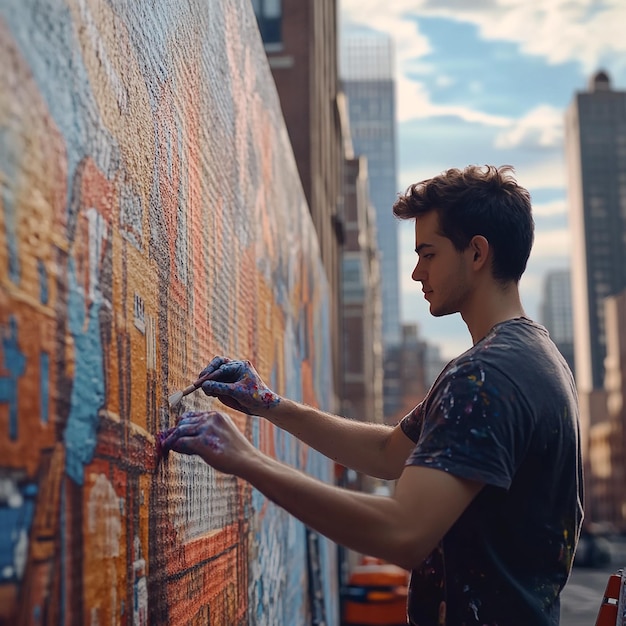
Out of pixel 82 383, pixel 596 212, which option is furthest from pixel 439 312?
pixel 596 212

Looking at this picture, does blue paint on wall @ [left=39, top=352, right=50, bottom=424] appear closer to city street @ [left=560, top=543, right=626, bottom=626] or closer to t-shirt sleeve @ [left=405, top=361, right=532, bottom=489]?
t-shirt sleeve @ [left=405, top=361, right=532, bottom=489]

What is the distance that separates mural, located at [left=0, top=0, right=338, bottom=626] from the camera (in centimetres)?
162

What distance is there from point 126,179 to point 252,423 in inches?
101

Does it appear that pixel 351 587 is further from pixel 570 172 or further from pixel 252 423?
pixel 570 172

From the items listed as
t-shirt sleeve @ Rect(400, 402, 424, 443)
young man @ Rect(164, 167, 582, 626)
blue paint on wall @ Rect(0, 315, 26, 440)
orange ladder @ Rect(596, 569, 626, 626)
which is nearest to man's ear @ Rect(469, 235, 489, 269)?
young man @ Rect(164, 167, 582, 626)

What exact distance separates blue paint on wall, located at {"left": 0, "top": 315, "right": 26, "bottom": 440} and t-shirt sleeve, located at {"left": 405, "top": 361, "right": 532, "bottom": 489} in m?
0.99

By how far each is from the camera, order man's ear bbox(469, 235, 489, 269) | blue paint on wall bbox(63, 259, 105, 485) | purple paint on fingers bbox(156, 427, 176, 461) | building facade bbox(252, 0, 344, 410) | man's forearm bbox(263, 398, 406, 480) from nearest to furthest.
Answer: blue paint on wall bbox(63, 259, 105, 485)
purple paint on fingers bbox(156, 427, 176, 461)
man's ear bbox(469, 235, 489, 269)
man's forearm bbox(263, 398, 406, 480)
building facade bbox(252, 0, 344, 410)

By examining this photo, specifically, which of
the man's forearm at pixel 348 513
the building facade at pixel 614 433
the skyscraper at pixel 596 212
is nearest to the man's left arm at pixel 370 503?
the man's forearm at pixel 348 513

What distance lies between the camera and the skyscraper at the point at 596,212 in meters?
137

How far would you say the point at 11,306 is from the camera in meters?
1.56

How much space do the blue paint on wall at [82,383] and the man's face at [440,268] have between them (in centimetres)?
107

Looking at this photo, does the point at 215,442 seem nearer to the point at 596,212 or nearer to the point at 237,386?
the point at 237,386

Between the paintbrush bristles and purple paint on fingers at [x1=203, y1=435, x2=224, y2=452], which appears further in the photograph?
the paintbrush bristles

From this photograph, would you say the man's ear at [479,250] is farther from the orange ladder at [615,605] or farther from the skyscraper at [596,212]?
the skyscraper at [596,212]
